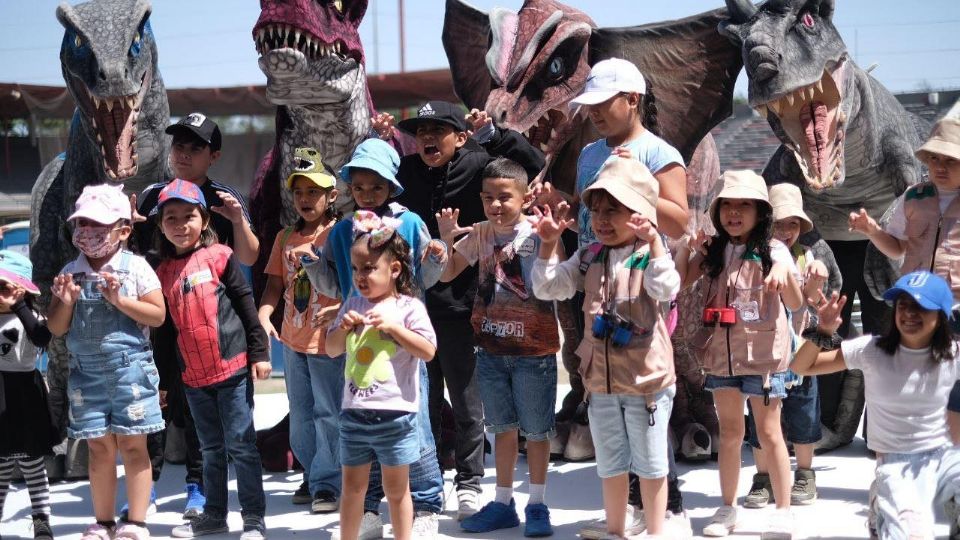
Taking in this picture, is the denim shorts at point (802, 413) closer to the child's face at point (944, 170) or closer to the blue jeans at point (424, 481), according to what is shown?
the child's face at point (944, 170)

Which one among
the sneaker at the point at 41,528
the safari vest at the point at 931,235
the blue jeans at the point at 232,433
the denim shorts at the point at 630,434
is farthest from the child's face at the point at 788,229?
the sneaker at the point at 41,528

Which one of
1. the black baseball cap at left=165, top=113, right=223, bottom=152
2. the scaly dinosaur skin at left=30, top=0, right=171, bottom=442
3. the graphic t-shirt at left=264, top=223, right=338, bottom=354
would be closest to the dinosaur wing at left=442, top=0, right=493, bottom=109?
the scaly dinosaur skin at left=30, top=0, right=171, bottom=442

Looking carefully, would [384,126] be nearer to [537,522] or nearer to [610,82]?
[610,82]

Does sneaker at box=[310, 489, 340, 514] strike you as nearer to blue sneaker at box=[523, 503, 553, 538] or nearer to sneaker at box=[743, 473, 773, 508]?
blue sneaker at box=[523, 503, 553, 538]

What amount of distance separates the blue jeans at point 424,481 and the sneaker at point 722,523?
0.98 meters

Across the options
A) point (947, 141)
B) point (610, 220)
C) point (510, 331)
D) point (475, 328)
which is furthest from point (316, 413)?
point (947, 141)

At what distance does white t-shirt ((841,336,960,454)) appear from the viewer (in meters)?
3.63

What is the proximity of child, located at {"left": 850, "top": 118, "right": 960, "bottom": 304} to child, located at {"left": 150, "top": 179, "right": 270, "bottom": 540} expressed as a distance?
7.38 feet

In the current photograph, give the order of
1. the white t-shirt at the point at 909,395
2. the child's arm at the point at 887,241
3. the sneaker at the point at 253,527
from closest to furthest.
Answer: the white t-shirt at the point at 909,395 → the child's arm at the point at 887,241 → the sneaker at the point at 253,527

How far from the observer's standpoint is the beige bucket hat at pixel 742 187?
13.5ft

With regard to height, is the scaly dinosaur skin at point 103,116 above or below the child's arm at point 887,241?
above

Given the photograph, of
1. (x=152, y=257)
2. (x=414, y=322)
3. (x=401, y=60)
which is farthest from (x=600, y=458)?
(x=401, y=60)

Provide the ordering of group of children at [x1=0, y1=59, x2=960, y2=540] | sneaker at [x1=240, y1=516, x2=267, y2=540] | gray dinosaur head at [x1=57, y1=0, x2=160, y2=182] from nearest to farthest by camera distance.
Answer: group of children at [x1=0, y1=59, x2=960, y2=540] < sneaker at [x1=240, y1=516, x2=267, y2=540] < gray dinosaur head at [x1=57, y1=0, x2=160, y2=182]

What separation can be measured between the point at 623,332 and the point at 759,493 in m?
1.30
